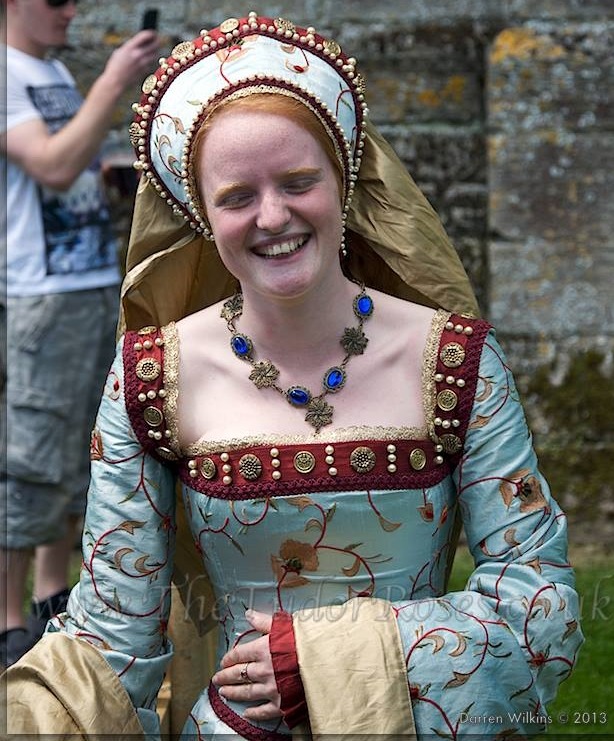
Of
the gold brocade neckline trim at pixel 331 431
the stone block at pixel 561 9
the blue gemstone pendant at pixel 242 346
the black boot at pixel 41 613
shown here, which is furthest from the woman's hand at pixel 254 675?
the stone block at pixel 561 9

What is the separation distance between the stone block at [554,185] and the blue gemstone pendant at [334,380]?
81.8 inches

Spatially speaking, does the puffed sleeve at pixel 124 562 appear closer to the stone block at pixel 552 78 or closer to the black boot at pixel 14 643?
the black boot at pixel 14 643

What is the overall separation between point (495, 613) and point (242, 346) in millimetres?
571

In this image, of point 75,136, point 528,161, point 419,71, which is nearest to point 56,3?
point 75,136

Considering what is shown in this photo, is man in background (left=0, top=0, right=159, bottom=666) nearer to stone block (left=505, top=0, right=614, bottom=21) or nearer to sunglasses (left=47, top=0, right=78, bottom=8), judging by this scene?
sunglasses (left=47, top=0, right=78, bottom=8)

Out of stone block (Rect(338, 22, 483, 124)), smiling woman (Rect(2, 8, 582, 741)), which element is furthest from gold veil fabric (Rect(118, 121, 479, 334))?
stone block (Rect(338, 22, 483, 124))

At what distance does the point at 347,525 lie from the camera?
1.93 m

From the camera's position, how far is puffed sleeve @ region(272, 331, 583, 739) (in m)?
1.81

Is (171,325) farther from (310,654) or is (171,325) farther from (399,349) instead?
(310,654)

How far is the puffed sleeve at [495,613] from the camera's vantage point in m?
1.81

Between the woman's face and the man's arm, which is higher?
the man's arm

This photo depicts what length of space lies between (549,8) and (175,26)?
119 cm

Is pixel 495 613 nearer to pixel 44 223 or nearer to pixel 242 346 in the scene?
pixel 242 346

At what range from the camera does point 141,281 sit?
6.96ft
